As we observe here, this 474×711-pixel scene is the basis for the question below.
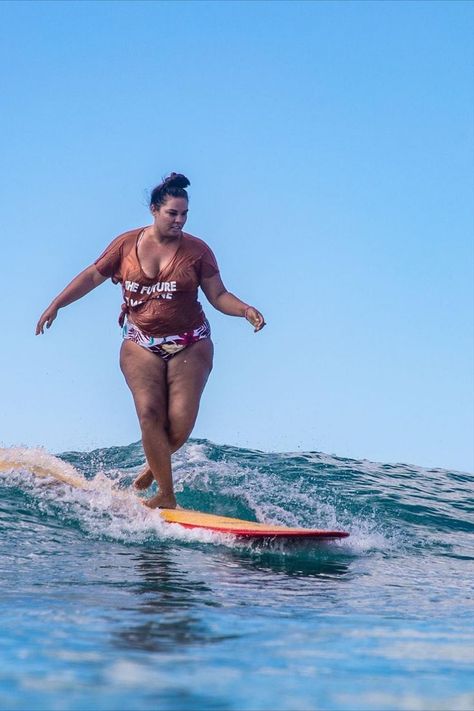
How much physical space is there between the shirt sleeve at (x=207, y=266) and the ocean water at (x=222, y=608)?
1.93m

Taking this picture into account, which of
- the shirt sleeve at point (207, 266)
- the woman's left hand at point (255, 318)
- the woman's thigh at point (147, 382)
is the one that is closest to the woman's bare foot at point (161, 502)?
the woman's thigh at point (147, 382)

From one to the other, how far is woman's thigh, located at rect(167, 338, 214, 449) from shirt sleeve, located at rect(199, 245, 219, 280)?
55cm

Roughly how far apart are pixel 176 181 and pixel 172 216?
10.7 inches

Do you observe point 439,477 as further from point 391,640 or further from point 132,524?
point 391,640

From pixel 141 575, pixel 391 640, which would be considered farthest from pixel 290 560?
pixel 391 640

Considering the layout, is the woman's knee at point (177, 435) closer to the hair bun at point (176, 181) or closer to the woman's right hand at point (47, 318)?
the woman's right hand at point (47, 318)

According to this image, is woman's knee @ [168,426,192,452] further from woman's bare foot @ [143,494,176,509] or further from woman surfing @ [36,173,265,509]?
woman's bare foot @ [143,494,176,509]

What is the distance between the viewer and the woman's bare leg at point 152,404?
6.49m

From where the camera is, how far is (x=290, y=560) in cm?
519

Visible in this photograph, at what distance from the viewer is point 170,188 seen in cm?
629

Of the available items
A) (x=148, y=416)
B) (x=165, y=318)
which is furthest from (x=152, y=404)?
(x=165, y=318)

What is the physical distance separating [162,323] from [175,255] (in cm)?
55

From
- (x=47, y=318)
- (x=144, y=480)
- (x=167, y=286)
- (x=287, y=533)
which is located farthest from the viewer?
(x=144, y=480)

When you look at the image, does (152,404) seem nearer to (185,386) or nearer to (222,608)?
(185,386)
